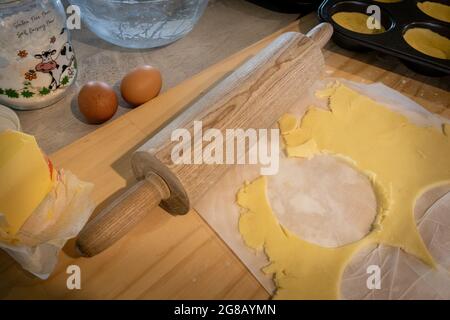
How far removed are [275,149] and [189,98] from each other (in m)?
0.31

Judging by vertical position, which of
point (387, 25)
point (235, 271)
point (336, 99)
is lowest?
point (235, 271)

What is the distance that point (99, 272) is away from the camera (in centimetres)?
72

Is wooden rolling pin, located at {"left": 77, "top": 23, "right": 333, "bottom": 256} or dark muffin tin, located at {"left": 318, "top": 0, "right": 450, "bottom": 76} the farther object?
dark muffin tin, located at {"left": 318, "top": 0, "right": 450, "bottom": 76}

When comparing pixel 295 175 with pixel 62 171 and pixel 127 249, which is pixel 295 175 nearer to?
pixel 127 249

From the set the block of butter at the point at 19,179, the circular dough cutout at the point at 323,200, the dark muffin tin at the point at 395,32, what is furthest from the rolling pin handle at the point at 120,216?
the dark muffin tin at the point at 395,32

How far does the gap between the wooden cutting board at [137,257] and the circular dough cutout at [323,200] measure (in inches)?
7.0

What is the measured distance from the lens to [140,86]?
101 cm

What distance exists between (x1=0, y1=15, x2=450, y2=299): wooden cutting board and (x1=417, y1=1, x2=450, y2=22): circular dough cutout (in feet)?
3.41

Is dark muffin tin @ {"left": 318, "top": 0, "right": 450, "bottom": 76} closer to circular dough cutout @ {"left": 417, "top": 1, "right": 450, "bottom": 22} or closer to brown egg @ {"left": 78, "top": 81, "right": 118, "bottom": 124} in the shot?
circular dough cutout @ {"left": 417, "top": 1, "right": 450, "bottom": 22}

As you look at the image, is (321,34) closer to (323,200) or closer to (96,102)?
(323,200)

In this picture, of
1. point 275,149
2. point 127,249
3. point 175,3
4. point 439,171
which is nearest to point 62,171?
point 127,249

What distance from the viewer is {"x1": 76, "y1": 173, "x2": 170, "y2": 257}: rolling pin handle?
2.17 ft

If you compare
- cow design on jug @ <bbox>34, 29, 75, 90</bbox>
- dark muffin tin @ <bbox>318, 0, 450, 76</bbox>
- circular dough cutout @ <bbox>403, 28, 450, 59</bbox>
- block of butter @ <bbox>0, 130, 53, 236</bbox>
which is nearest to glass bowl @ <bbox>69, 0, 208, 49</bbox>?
cow design on jug @ <bbox>34, 29, 75, 90</bbox>

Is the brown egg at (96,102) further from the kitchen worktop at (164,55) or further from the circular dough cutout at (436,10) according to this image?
the circular dough cutout at (436,10)
